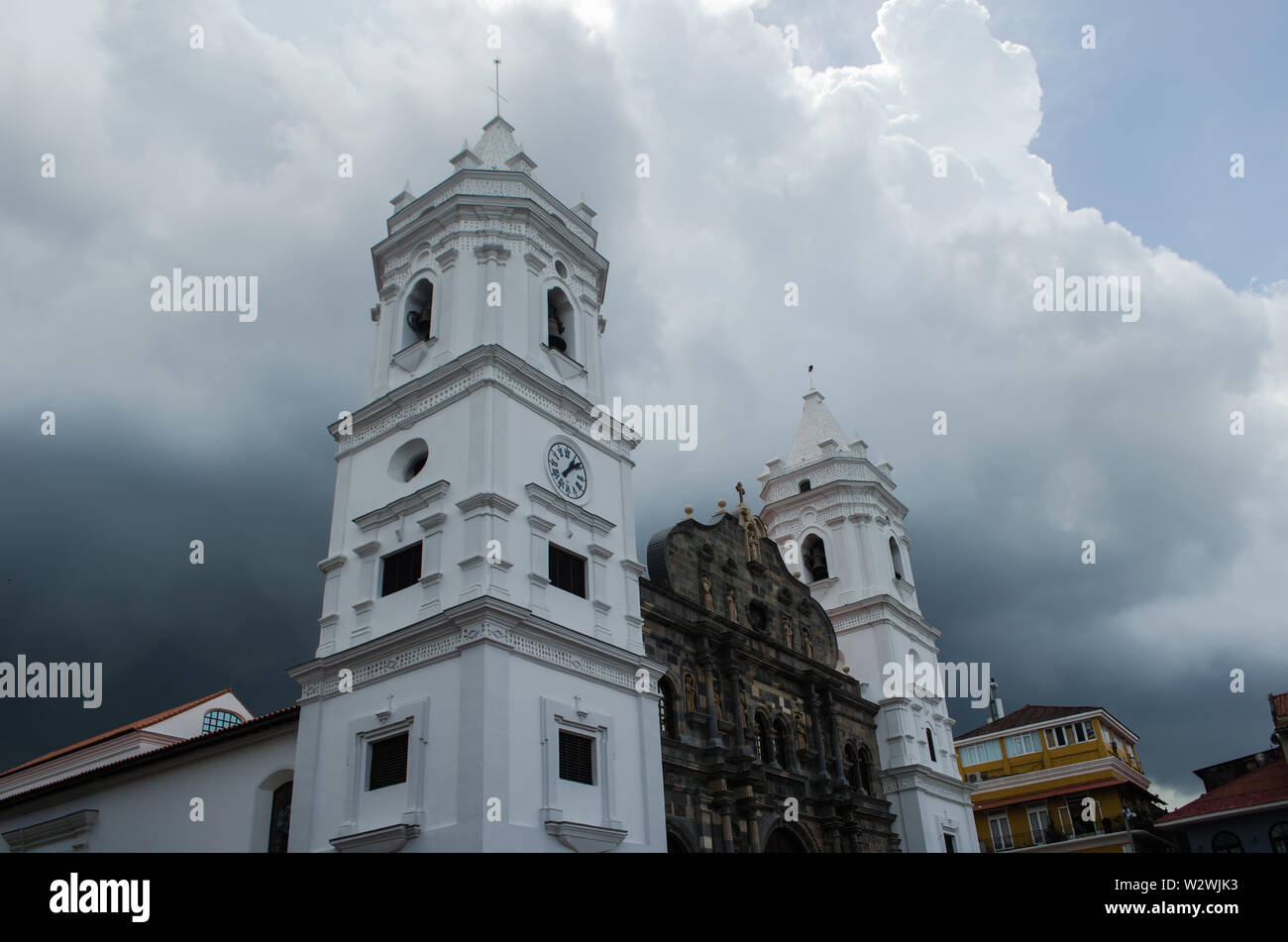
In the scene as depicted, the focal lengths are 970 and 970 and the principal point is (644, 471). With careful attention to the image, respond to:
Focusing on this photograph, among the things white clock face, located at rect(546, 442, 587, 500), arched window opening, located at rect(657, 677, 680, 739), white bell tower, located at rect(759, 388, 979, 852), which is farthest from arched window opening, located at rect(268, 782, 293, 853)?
white bell tower, located at rect(759, 388, 979, 852)

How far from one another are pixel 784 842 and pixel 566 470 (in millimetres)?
10975

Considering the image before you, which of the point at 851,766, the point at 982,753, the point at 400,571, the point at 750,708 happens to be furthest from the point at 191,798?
the point at 982,753

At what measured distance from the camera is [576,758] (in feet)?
58.2

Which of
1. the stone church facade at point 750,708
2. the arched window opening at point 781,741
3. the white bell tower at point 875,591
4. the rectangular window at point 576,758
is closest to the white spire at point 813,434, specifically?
the white bell tower at point 875,591

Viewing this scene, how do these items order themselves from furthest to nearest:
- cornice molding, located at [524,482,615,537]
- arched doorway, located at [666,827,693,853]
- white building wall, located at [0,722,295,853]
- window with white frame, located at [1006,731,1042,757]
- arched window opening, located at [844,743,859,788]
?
window with white frame, located at [1006,731,1042,757] < arched window opening, located at [844,743,859,788] < white building wall, located at [0,722,295,853] < arched doorway, located at [666,827,693,853] < cornice molding, located at [524,482,615,537]

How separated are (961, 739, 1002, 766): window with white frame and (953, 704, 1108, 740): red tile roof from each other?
603 millimetres

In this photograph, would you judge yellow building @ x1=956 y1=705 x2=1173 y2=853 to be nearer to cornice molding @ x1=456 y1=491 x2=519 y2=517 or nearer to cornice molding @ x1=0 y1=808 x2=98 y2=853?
cornice molding @ x1=456 y1=491 x2=519 y2=517

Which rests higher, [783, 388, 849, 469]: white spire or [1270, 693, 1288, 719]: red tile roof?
[783, 388, 849, 469]: white spire

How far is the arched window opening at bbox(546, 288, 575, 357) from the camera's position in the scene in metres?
23.1

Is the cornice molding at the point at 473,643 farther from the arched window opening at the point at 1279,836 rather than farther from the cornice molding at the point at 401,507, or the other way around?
the arched window opening at the point at 1279,836

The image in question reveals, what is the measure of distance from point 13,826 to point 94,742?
8828mm
